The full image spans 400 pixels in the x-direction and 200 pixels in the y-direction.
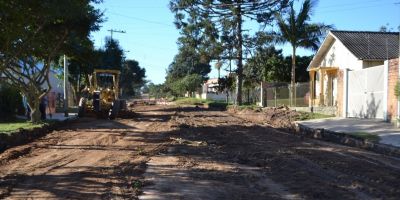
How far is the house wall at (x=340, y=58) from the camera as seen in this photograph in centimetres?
3388

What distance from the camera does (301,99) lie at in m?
40.3

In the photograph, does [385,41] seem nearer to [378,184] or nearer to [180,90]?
[378,184]

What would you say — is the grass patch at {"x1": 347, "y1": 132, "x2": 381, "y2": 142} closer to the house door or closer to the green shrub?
the house door

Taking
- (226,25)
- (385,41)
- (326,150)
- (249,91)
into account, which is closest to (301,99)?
(385,41)

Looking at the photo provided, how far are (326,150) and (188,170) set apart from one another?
18.1ft

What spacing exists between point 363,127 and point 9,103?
60.9 ft

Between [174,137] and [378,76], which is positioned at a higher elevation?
[378,76]

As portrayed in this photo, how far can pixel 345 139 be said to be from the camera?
1809 centimetres

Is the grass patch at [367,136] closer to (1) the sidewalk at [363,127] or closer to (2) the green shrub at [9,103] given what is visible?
(1) the sidewalk at [363,127]

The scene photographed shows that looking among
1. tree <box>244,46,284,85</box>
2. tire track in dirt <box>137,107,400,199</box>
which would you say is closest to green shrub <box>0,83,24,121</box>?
tire track in dirt <box>137,107,400,199</box>

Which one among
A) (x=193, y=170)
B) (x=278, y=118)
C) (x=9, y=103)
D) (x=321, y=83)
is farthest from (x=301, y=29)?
(x=193, y=170)

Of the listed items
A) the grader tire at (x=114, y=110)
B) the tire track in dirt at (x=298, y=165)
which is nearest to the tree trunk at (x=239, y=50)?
the grader tire at (x=114, y=110)

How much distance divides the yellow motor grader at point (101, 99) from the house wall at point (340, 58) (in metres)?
15.0

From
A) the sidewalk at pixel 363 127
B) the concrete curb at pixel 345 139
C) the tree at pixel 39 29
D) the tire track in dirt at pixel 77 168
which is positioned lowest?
the tire track in dirt at pixel 77 168
